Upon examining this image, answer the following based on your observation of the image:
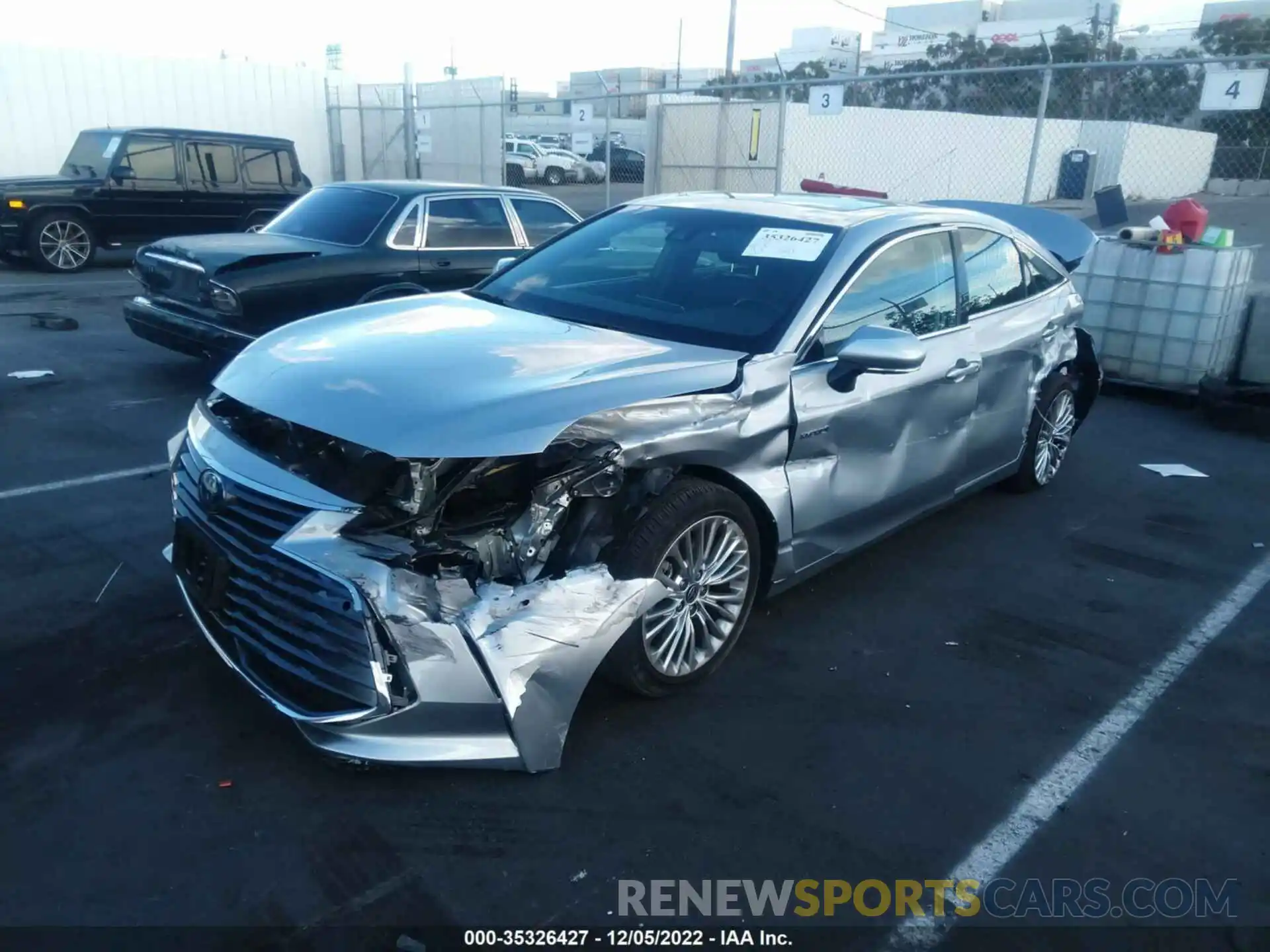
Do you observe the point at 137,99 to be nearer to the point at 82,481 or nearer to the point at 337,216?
the point at 337,216

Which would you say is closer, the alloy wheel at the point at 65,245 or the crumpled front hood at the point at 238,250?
the crumpled front hood at the point at 238,250

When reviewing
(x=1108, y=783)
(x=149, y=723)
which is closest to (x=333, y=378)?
(x=149, y=723)

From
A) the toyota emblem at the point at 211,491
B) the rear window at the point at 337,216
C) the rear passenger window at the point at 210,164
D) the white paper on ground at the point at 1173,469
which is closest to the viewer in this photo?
the toyota emblem at the point at 211,491

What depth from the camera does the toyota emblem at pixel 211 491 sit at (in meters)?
3.22

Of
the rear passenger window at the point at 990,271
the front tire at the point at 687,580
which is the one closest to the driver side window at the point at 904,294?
the rear passenger window at the point at 990,271

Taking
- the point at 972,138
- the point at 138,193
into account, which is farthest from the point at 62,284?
the point at 972,138

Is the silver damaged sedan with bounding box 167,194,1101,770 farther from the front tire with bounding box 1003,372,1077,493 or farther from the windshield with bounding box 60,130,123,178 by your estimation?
the windshield with bounding box 60,130,123,178

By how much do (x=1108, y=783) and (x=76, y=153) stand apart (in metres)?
14.6

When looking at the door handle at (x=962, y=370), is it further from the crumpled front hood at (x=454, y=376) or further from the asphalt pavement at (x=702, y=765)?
the crumpled front hood at (x=454, y=376)

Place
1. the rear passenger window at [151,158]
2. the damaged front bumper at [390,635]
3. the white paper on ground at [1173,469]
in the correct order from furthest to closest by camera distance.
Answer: the rear passenger window at [151,158], the white paper on ground at [1173,469], the damaged front bumper at [390,635]

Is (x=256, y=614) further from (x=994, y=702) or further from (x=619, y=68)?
(x=619, y=68)

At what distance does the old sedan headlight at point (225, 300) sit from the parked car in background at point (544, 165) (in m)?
25.6

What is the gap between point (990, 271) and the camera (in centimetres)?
508

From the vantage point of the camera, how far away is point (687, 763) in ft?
10.8
